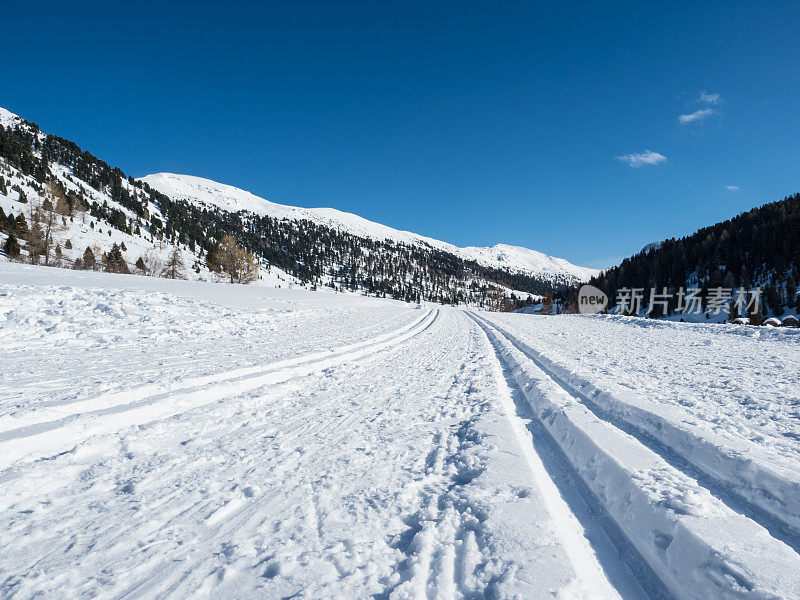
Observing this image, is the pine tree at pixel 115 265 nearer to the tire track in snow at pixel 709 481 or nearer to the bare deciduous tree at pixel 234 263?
the bare deciduous tree at pixel 234 263

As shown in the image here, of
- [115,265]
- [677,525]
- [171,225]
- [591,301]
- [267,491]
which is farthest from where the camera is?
[171,225]

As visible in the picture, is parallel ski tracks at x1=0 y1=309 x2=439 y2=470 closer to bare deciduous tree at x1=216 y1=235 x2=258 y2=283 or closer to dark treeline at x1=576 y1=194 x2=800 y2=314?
bare deciduous tree at x1=216 y1=235 x2=258 y2=283

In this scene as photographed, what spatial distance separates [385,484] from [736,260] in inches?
3901

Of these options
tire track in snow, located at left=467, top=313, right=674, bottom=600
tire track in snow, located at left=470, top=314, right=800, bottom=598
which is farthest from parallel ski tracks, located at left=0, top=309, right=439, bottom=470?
tire track in snow, located at left=470, top=314, right=800, bottom=598

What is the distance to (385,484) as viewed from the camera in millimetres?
2717

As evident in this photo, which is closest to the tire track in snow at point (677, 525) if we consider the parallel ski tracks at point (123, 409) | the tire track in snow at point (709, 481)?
the tire track in snow at point (709, 481)

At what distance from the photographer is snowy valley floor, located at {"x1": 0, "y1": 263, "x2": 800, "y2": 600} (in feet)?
5.77

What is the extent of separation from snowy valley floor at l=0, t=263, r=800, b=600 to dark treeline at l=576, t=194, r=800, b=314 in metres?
79.5

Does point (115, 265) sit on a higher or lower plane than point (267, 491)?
higher

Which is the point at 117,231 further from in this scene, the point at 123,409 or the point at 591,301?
the point at 591,301

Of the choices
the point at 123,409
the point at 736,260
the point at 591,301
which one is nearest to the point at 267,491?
the point at 123,409

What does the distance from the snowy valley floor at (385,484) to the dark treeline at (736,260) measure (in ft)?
261

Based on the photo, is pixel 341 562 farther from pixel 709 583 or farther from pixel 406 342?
pixel 406 342

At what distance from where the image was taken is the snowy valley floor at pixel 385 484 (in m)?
1.76
